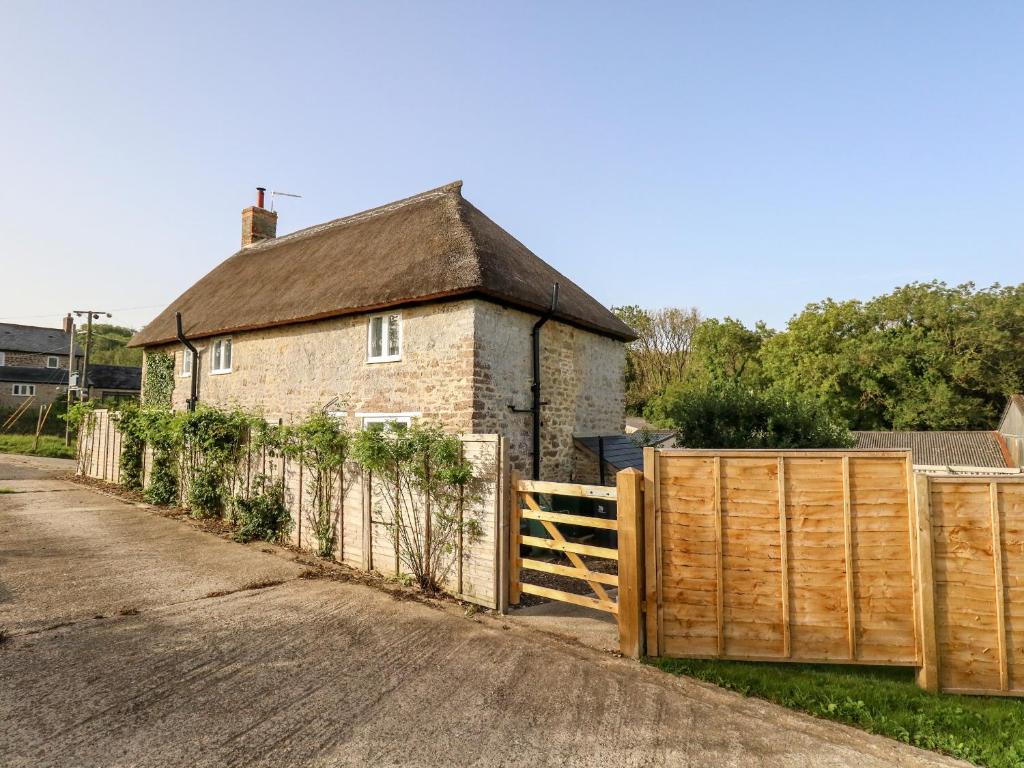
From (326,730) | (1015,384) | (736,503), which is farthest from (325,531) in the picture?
(1015,384)

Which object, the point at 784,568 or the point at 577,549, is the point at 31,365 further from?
the point at 784,568

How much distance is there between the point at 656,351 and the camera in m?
Result: 44.7

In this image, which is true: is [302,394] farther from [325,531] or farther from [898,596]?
[898,596]

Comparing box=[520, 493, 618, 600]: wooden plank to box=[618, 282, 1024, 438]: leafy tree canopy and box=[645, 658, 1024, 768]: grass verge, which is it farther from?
box=[618, 282, 1024, 438]: leafy tree canopy

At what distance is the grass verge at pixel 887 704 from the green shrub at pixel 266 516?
695 centimetres

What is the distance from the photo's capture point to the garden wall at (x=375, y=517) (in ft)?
21.8

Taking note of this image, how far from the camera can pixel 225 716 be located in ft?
13.8

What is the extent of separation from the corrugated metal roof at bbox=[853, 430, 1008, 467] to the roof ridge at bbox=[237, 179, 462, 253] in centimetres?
2575

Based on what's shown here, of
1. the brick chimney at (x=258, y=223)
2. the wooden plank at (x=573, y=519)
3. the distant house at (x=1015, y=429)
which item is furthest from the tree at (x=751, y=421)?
the distant house at (x=1015, y=429)

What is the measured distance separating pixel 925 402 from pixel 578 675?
39.8 m

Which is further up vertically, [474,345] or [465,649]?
[474,345]

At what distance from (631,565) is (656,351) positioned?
40.9 m

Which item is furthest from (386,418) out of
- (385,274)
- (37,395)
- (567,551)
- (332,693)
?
(37,395)

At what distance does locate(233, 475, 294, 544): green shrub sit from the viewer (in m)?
9.70
